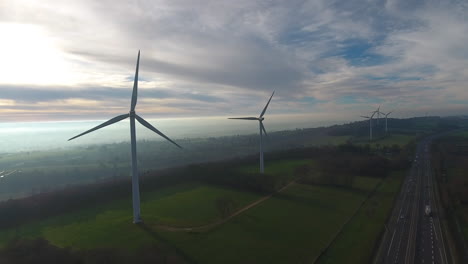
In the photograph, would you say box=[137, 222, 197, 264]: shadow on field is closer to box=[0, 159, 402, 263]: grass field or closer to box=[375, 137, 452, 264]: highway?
box=[0, 159, 402, 263]: grass field

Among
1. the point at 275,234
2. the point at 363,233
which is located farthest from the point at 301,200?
the point at 275,234

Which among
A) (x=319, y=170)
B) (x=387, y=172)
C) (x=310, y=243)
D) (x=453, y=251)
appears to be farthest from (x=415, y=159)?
(x=310, y=243)

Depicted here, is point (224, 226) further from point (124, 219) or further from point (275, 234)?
point (124, 219)

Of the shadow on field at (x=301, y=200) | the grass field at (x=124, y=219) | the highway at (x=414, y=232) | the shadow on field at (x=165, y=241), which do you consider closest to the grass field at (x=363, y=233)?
the highway at (x=414, y=232)

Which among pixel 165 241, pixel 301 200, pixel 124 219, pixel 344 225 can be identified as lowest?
pixel 344 225

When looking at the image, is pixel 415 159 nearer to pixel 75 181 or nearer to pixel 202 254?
pixel 202 254

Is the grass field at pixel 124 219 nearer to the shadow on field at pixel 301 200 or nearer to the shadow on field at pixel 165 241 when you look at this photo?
the shadow on field at pixel 165 241
